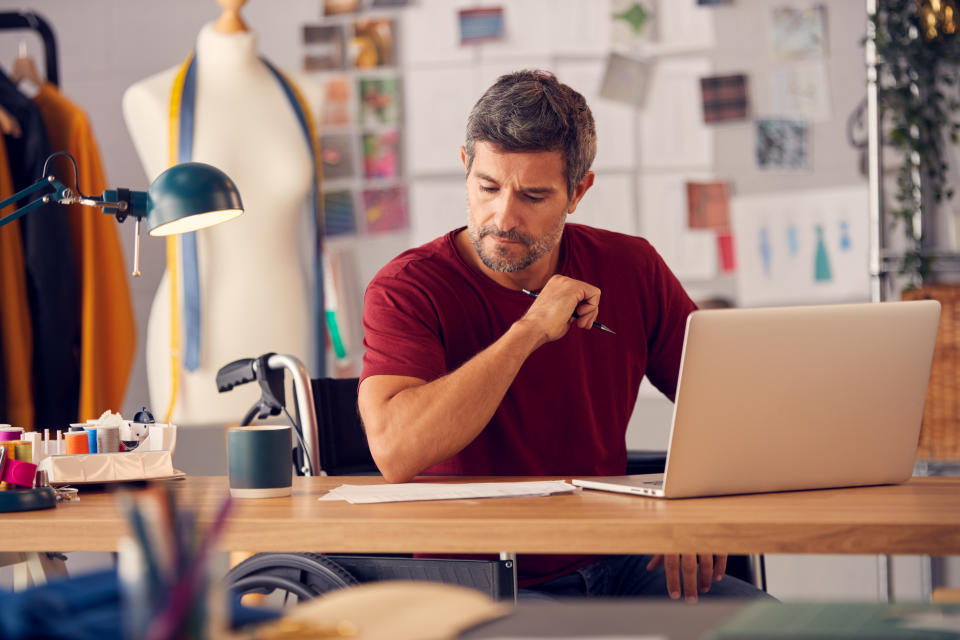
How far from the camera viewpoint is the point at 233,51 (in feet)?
9.47

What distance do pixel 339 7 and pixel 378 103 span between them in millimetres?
338

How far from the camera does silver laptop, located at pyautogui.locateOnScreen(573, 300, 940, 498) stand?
4.15ft

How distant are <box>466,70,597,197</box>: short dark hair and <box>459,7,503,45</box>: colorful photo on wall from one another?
144 centimetres

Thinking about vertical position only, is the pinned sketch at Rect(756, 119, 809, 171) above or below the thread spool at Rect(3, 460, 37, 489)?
above

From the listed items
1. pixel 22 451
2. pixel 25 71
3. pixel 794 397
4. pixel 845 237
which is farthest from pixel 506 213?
pixel 25 71

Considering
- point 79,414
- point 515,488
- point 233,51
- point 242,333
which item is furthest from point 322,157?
point 515,488

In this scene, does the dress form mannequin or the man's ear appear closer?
the man's ear

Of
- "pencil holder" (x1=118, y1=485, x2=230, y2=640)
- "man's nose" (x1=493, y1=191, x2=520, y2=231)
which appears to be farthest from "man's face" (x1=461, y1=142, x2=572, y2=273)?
"pencil holder" (x1=118, y1=485, x2=230, y2=640)

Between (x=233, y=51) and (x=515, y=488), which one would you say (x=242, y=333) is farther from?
(x=515, y=488)

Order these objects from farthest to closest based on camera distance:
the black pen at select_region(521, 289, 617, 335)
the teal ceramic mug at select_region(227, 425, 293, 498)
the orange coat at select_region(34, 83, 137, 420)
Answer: the orange coat at select_region(34, 83, 137, 420), the black pen at select_region(521, 289, 617, 335), the teal ceramic mug at select_region(227, 425, 293, 498)

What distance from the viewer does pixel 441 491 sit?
1384 millimetres

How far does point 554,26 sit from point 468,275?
169cm

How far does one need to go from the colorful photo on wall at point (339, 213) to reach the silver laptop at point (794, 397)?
2.11 metres

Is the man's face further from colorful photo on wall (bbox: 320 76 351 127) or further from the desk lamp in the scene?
colorful photo on wall (bbox: 320 76 351 127)
